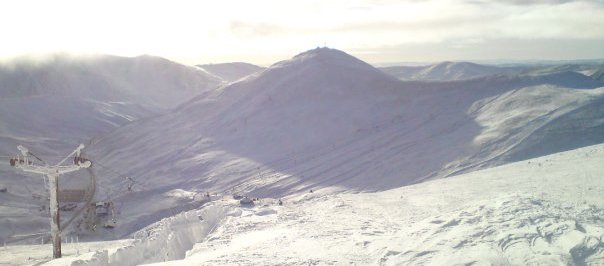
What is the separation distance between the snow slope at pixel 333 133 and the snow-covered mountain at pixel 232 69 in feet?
288

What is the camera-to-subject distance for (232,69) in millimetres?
145750

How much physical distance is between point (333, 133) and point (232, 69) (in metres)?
111

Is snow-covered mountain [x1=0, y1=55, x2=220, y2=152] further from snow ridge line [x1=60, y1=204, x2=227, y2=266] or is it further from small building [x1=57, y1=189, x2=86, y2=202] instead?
snow ridge line [x1=60, y1=204, x2=227, y2=266]

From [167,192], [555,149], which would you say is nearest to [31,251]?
[167,192]

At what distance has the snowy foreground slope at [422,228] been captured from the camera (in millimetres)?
8922

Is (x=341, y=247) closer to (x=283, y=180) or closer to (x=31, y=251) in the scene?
(x=31, y=251)

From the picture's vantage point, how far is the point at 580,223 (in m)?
9.47

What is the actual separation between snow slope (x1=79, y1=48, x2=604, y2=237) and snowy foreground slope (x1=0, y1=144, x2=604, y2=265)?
938 centimetres

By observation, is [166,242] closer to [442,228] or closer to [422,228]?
[422,228]

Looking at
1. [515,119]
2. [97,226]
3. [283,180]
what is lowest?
[97,226]

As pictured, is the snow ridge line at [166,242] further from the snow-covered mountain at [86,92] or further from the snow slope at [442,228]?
the snow-covered mountain at [86,92]

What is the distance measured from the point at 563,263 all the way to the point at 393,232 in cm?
409

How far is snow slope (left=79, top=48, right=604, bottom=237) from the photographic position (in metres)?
28.9

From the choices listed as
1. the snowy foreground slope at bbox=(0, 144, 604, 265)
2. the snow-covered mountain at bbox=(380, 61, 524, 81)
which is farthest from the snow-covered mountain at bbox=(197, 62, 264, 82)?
the snowy foreground slope at bbox=(0, 144, 604, 265)
